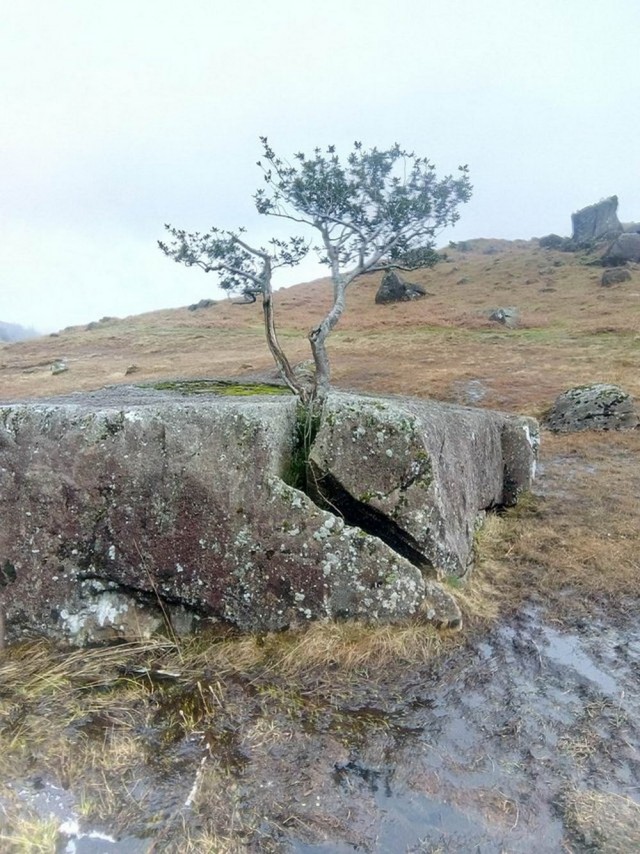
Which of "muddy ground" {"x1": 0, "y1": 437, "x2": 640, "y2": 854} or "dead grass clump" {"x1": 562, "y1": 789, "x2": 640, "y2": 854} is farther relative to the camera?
"muddy ground" {"x1": 0, "y1": 437, "x2": 640, "y2": 854}

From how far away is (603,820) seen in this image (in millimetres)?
3297

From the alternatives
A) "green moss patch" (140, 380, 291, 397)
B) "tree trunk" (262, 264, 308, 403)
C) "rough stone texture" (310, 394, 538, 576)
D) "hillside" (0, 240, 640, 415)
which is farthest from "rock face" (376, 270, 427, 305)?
"rough stone texture" (310, 394, 538, 576)

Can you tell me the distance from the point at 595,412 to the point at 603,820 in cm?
1440

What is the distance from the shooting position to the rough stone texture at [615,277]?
56812 millimetres

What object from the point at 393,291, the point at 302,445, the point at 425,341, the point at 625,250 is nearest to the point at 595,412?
the point at 302,445

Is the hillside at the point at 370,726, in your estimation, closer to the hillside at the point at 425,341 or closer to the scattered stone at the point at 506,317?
the hillside at the point at 425,341

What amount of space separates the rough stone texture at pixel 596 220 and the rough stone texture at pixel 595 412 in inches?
A: 3198

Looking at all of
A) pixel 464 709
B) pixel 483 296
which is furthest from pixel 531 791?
pixel 483 296

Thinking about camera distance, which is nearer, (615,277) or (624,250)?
(615,277)

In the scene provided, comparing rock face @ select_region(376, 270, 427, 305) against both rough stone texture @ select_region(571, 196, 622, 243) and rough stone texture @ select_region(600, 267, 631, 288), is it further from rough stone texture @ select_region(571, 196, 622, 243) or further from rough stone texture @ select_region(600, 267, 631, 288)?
rough stone texture @ select_region(571, 196, 622, 243)

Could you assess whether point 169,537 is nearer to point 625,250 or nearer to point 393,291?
point 393,291

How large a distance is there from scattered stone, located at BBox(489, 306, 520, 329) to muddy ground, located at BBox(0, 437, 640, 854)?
42.2m

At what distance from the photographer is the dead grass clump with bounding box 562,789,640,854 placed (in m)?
3.14

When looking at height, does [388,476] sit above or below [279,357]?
below
